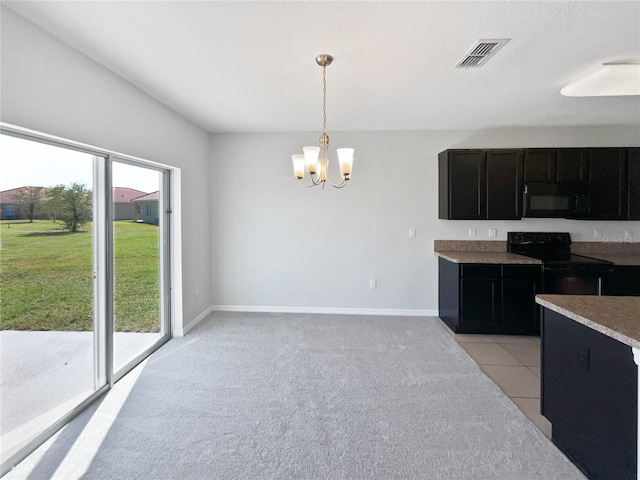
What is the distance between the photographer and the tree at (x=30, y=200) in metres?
1.92

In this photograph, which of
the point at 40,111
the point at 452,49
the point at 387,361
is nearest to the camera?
the point at 40,111

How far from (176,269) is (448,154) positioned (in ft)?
11.9

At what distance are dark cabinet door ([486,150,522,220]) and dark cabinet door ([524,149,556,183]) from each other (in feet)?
0.31

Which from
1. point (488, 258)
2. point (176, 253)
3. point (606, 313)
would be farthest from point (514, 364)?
point (176, 253)

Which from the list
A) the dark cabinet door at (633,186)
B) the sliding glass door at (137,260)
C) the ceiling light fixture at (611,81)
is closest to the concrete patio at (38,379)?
the sliding glass door at (137,260)

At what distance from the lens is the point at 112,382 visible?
8.45 feet

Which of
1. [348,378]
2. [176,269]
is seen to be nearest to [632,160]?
[348,378]

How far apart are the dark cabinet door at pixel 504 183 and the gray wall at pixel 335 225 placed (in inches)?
12.1

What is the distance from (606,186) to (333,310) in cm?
381

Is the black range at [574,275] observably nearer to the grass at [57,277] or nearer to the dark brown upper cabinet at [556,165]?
the dark brown upper cabinet at [556,165]

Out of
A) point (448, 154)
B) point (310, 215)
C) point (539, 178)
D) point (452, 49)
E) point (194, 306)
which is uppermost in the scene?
point (452, 49)

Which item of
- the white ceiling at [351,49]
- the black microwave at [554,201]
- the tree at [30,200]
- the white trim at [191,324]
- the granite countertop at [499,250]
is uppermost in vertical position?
the white ceiling at [351,49]

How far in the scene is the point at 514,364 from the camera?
2977 millimetres

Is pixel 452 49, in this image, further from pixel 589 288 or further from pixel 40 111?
pixel 589 288
